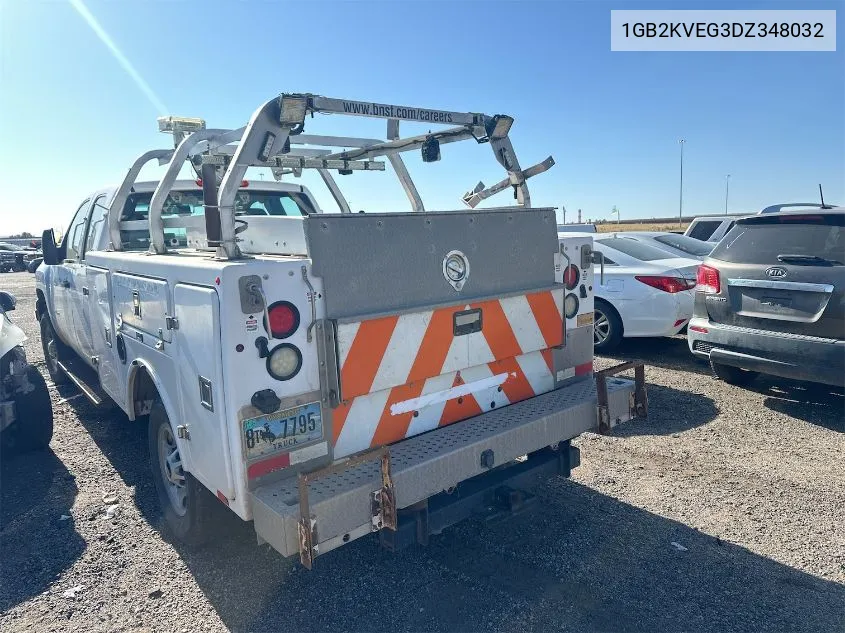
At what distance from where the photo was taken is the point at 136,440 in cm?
516

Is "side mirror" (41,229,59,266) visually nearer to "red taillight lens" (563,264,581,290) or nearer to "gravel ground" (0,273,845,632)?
"gravel ground" (0,273,845,632)

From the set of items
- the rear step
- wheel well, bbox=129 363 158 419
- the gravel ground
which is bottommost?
the gravel ground

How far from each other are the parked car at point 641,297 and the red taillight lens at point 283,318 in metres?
5.38

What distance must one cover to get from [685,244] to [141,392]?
8965 mm

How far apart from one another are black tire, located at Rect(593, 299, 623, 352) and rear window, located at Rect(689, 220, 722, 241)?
28.9ft

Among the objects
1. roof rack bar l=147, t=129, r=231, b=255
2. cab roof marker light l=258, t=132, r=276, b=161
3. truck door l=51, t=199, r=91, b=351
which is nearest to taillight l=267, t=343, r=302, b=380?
cab roof marker light l=258, t=132, r=276, b=161

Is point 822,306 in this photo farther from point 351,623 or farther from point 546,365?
point 351,623

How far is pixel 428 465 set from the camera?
2699mm

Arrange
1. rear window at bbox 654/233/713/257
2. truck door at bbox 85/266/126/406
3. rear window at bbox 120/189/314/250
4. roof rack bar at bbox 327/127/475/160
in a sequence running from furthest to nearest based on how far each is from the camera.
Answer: rear window at bbox 654/233/713/257 → rear window at bbox 120/189/314/250 → truck door at bbox 85/266/126/406 → roof rack bar at bbox 327/127/475/160

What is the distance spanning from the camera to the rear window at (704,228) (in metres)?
15.1

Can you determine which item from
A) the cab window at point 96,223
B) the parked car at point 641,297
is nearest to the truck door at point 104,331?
the cab window at point 96,223

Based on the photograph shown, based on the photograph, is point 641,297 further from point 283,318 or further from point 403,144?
point 283,318

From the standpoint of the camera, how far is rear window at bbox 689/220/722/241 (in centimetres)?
1508

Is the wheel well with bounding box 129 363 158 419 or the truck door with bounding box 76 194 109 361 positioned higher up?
the truck door with bounding box 76 194 109 361
